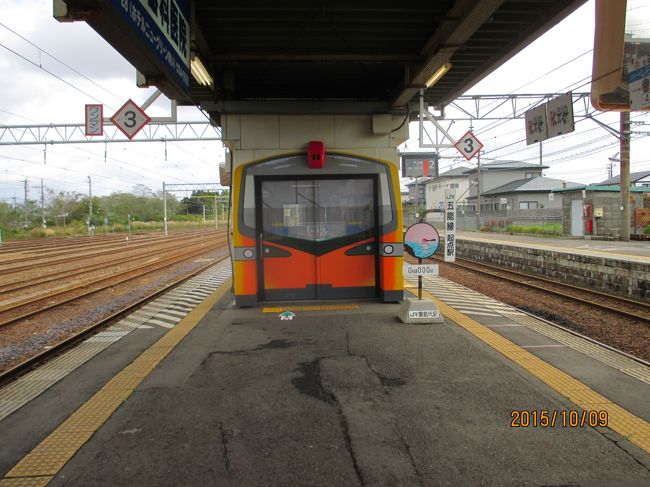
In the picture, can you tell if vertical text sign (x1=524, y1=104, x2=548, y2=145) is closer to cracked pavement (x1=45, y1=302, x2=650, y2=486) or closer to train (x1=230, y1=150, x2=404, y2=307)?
train (x1=230, y1=150, x2=404, y2=307)

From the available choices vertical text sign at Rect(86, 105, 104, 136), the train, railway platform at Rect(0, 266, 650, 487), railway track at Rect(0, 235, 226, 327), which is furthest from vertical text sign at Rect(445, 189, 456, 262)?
vertical text sign at Rect(86, 105, 104, 136)

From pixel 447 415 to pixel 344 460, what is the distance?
3.37ft

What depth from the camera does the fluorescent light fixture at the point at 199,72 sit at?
19.7 ft

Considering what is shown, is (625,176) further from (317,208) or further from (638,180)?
(638,180)

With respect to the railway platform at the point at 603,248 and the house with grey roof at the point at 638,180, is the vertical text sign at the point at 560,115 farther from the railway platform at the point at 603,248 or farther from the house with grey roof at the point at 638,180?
the house with grey roof at the point at 638,180

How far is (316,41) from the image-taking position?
6168 mm

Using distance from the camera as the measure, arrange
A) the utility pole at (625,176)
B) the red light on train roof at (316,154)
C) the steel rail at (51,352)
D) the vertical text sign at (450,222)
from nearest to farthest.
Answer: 1. the steel rail at (51,352)
2. the vertical text sign at (450,222)
3. the red light on train roof at (316,154)
4. the utility pole at (625,176)

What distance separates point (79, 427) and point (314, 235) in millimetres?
4981

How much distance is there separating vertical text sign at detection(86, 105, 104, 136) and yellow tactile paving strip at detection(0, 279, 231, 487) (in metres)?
13.7

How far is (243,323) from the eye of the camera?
6.54 metres

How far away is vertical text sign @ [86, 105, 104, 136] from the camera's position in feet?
53.3

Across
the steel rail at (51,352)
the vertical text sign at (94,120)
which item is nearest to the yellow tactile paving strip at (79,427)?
the steel rail at (51,352)

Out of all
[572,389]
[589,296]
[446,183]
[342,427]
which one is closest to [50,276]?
[342,427]
